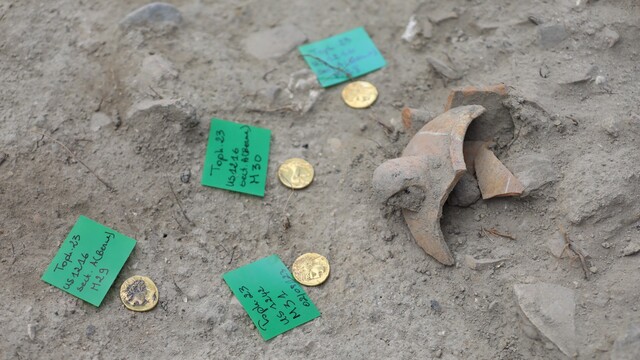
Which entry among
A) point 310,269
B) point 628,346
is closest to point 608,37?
point 628,346

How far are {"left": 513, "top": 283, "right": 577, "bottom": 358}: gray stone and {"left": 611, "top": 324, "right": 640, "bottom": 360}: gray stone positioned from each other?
137 millimetres

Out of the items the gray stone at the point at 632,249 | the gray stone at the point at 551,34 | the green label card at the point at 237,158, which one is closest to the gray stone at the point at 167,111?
the green label card at the point at 237,158

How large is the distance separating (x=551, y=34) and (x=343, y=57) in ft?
3.46

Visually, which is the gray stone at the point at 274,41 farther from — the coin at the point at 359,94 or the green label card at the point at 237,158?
the green label card at the point at 237,158

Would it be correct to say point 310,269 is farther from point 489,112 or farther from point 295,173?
point 489,112

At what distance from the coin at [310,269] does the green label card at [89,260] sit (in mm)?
699

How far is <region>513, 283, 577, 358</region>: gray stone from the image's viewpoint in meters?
2.35

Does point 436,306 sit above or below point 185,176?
below

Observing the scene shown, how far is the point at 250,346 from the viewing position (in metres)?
2.53

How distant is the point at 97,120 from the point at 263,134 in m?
0.78

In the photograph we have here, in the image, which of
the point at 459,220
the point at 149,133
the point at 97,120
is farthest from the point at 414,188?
the point at 97,120

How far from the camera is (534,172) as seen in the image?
2.68 meters

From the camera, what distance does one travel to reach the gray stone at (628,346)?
7.30 feet

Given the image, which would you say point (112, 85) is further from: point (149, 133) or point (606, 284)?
point (606, 284)
